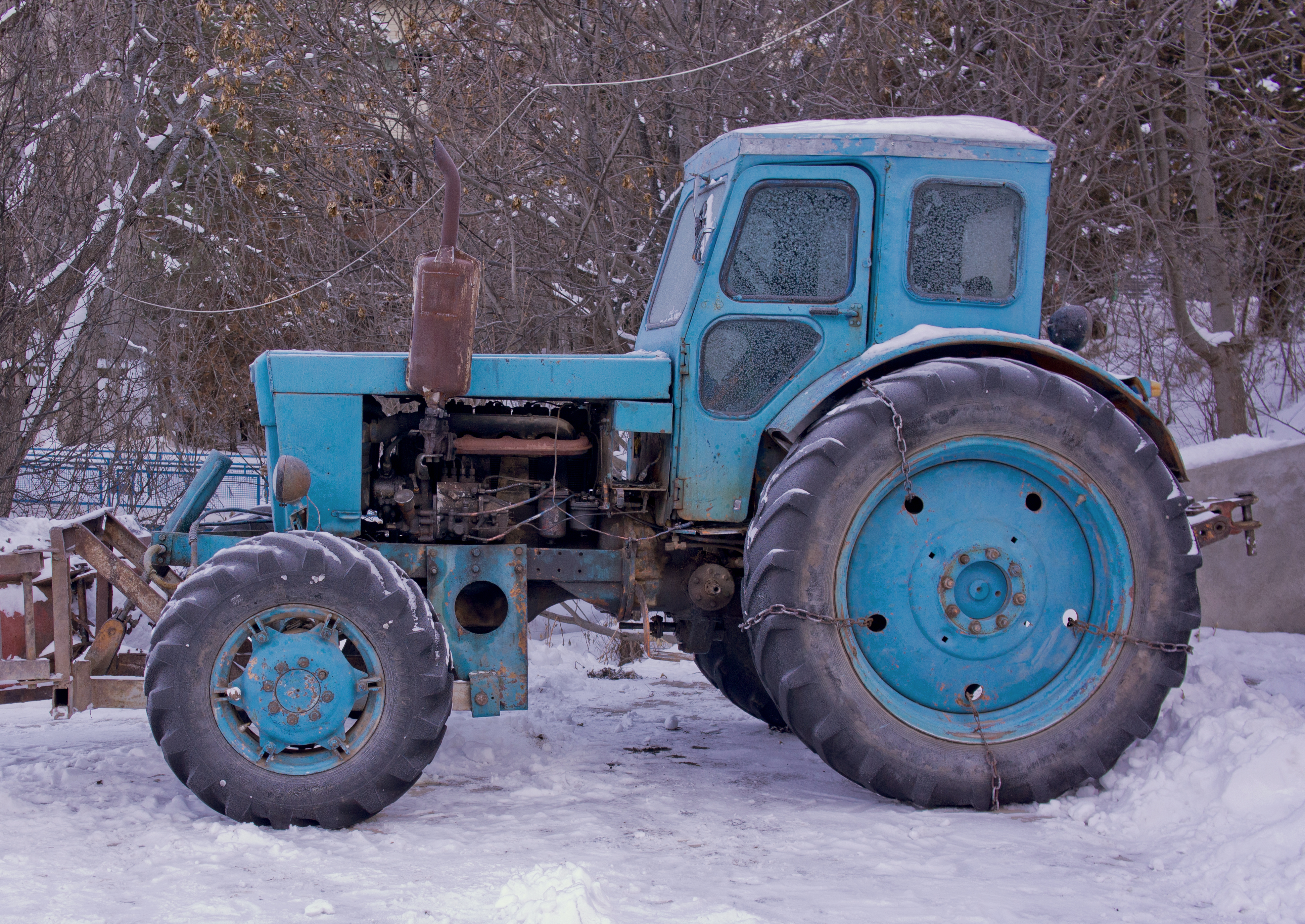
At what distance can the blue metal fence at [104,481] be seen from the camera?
34.2ft

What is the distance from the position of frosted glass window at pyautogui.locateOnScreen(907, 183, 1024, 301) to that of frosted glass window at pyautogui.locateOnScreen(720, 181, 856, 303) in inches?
11.5

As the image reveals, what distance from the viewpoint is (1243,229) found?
8992mm

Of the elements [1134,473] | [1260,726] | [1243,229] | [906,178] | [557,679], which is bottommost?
[557,679]

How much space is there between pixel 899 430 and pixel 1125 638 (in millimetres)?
1183

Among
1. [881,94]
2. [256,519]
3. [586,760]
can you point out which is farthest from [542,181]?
[586,760]

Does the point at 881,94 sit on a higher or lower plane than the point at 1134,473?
higher

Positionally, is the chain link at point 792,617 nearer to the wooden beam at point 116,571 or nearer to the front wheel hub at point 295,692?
the front wheel hub at point 295,692

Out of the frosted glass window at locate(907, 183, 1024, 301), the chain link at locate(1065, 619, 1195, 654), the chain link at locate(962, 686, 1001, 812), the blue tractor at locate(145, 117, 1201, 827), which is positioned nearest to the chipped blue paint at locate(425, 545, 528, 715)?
the blue tractor at locate(145, 117, 1201, 827)

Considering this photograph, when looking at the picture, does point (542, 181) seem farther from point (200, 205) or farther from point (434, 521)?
point (200, 205)

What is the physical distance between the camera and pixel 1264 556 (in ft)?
22.8

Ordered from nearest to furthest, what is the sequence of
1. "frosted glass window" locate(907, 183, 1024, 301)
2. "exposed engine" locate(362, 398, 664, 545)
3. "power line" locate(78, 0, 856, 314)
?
1. "frosted glass window" locate(907, 183, 1024, 301)
2. "exposed engine" locate(362, 398, 664, 545)
3. "power line" locate(78, 0, 856, 314)

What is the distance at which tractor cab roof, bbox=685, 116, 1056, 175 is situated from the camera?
4.34 meters

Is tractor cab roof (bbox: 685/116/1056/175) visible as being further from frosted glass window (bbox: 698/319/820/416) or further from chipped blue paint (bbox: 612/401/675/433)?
chipped blue paint (bbox: 612/401/675/433)

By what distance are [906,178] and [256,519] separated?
3.09 meters
